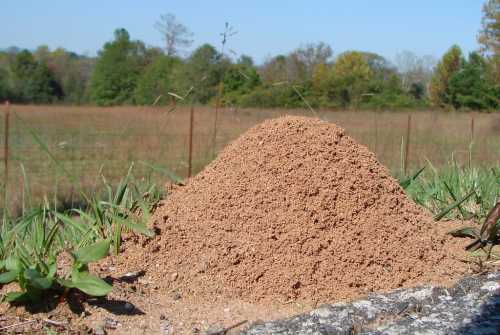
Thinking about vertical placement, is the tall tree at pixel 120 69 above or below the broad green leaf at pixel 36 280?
above

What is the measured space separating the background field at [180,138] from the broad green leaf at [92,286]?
6.95 metres

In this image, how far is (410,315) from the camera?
8.82 ft

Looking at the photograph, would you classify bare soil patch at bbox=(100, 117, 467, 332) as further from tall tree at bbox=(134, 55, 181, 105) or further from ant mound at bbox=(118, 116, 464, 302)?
tall tree at bbox=(134, 55, 181, 105)

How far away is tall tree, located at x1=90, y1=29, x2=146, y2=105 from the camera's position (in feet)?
51.5

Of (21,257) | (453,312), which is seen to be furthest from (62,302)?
(453,312)

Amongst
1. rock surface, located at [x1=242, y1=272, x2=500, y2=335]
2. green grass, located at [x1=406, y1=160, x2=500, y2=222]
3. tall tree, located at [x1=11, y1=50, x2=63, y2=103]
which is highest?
tall tree, located at [x1=11, y1=50, x2=63, y2=103]

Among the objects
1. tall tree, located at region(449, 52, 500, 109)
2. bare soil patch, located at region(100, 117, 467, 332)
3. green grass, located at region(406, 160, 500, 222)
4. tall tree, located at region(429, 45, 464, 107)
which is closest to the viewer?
bare soil patch, located at region(100, 117, 467, 332)

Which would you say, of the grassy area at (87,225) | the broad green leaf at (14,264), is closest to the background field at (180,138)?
the grassy area at (87,225)

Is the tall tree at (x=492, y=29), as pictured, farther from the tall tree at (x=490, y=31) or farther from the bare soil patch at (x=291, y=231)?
the bare soil patch at (x=291, y=231)

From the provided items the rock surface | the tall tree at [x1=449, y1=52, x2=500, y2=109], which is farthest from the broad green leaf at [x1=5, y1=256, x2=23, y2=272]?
the tall tree at [x1=449, y1=52, x2=500, y2=109]

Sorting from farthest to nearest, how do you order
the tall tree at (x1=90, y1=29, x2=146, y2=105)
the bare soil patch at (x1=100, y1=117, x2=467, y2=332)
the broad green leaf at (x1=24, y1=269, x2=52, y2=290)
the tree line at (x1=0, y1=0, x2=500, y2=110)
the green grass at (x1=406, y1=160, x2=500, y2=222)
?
the tall tree at (x1=90, y1=29, x2=146, y2=105), the tree line at (x1=0, y1=0, x2=500, y2=110), the green grass at (x1=406, y1=160, x2=500, y2=222), the bare soil patch at (x1=100, y1=117, x2=467, y2=332), the broad green leaf at (x1=24, y1=269, x2=52, y2=290)

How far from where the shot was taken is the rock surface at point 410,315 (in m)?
2.50

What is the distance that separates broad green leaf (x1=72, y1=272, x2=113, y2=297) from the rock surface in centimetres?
53

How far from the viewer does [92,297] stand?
2.58 metres
